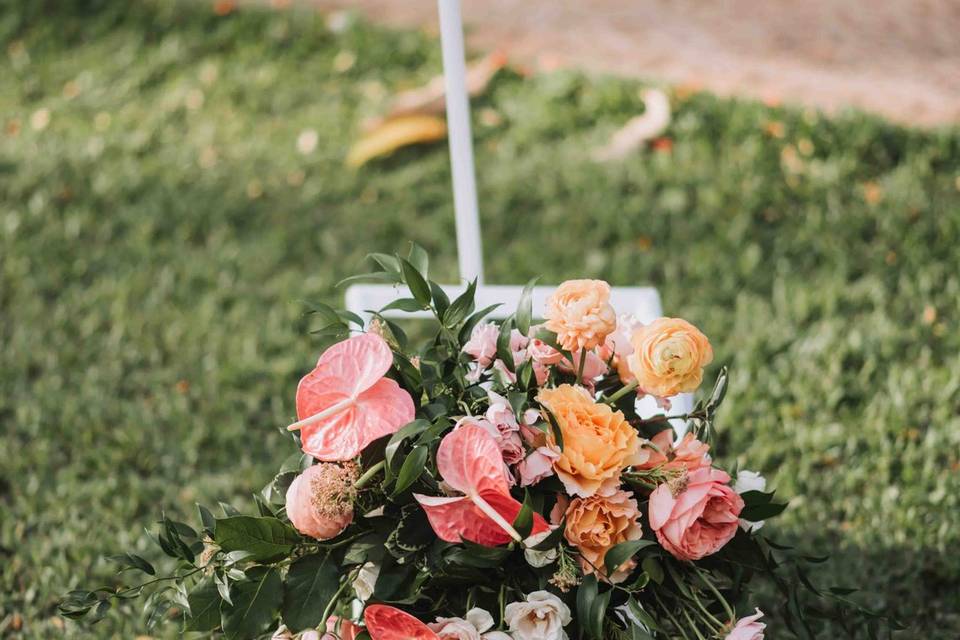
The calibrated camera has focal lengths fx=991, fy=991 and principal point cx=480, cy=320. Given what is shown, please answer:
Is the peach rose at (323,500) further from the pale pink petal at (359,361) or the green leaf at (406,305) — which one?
the green leaf at (406,305)

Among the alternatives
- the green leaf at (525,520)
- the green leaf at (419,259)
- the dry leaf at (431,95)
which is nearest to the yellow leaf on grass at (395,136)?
the dry leaf at (431,95)

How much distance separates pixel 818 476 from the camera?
2193 mm

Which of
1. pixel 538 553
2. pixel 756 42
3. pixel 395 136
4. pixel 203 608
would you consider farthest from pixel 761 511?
pixel 756 42

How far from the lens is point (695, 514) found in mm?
1134

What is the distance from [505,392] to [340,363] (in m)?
0.21

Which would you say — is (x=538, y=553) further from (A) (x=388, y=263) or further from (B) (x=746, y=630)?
(A) (x=388, y=263)

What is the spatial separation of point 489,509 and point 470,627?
0.14 metres

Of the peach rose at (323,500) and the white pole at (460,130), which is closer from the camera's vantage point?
the peach rose at (323,500)

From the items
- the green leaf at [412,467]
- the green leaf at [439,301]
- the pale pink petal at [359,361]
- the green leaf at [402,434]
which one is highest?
the green leaf at [439,301]

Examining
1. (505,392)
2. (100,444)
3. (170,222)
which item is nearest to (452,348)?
(505,392)

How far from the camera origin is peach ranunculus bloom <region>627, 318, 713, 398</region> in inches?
44.9

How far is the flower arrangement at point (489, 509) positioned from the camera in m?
1.13

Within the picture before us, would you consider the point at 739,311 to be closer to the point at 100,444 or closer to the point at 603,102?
the point at 603,102

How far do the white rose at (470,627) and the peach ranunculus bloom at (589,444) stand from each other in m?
0.17
